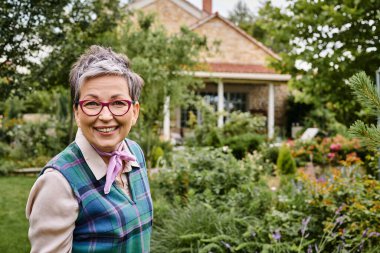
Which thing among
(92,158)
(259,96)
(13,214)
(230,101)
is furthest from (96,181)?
(259,96)

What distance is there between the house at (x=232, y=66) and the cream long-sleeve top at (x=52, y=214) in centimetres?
1580

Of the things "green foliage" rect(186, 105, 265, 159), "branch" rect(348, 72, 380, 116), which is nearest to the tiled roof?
"green foliage" rect(186, 105, 265, 159)

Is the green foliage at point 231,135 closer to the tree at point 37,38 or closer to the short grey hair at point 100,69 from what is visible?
the tree at point 37,38

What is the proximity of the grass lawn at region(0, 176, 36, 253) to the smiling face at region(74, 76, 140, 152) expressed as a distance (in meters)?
3.69

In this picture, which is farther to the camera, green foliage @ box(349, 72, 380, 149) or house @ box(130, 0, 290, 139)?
house @ box(130, 0, 290, 139)

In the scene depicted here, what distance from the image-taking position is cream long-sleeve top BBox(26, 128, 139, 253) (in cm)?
135

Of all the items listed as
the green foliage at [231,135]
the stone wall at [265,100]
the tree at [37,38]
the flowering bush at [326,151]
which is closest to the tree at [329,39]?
the tree at [37,38]

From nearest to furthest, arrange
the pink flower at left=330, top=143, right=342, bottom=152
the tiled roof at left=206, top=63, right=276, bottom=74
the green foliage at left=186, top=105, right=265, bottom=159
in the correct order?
the pink flower at left=330, top=143, right=342, bottom=152 < the green foliage at left=186, top=105, right=265, bottom=159 < the tiled roof at left=206, top=63, right=276, bottom=74

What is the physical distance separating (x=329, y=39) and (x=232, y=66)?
A: 13455 millimetres

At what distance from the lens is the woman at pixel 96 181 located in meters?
1.36

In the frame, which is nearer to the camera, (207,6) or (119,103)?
(119,103)

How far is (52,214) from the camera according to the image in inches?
53.2

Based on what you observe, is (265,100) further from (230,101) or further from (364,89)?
(364,89)

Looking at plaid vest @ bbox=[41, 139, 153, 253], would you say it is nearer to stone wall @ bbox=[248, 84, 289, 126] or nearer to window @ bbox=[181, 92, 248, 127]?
window @ bbox=[181, 92, 248, 127]
